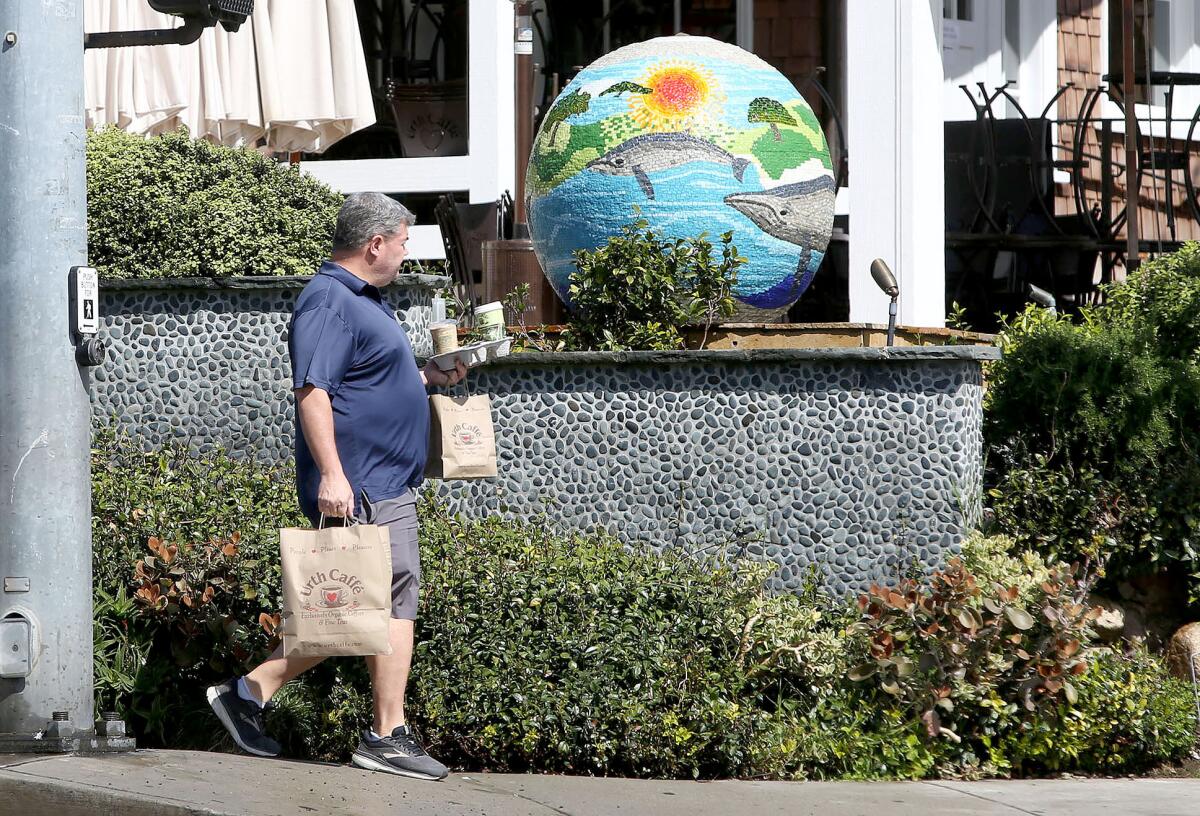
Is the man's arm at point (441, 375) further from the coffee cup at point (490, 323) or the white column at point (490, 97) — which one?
the white column at point (490, 97)

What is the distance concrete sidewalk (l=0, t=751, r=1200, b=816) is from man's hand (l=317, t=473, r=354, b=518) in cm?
84

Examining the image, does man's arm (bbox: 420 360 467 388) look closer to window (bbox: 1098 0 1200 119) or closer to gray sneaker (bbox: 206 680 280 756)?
gray sneaker (bbox: 206 680 280 756)

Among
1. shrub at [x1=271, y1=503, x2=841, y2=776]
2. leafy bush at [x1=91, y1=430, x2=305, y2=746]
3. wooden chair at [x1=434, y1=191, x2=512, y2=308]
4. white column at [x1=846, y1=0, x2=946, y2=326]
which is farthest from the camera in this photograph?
white column at [x1=846, y1=0, x2=946, y2=326]

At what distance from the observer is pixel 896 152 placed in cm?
952

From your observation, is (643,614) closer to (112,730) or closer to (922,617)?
(922,617)

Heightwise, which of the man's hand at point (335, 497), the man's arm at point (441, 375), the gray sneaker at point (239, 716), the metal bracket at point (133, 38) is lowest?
the gray sneaker at point (239, 716)

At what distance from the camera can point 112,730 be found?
17.0 ft

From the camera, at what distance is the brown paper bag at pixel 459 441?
5516mm

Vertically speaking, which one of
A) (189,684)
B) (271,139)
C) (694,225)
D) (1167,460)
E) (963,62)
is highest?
(963,62)

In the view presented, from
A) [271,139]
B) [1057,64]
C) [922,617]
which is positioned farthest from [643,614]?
[1057,64]

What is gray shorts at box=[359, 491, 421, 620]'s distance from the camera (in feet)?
16.8

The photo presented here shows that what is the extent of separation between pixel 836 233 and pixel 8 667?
6.71 m

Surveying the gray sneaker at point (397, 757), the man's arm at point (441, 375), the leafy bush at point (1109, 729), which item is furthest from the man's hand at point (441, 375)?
the leafy bush at point (1109, 729)

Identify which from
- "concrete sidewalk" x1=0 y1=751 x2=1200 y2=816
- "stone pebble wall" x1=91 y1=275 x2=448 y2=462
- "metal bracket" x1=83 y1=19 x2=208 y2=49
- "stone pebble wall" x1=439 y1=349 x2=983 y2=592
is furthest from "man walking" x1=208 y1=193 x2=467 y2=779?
"stone pebble wall" x1=91 y1=275 x2=448 y2=462
